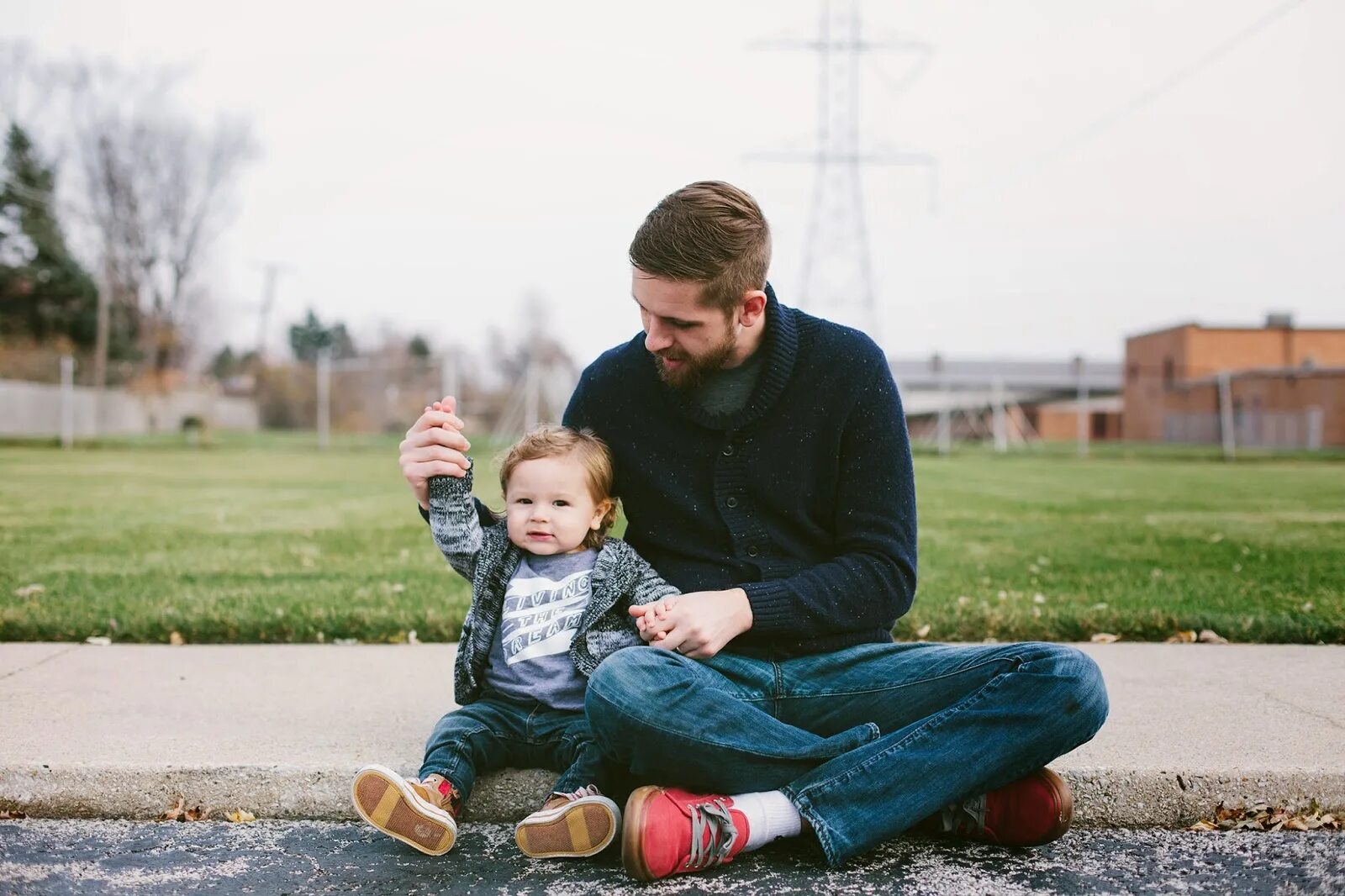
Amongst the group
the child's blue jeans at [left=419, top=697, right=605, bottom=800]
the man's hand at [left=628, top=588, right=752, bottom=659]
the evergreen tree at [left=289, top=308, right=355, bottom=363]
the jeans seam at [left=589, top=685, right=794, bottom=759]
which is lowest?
the child's blue jeans at [left=419, top=697, right=605, bottom=800]

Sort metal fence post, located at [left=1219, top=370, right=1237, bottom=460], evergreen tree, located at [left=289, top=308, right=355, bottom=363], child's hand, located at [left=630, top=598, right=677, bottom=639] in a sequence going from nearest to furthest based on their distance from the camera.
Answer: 1. child's hand, located at [left=630, top=598, right=677, bottom=639]
2. metal fence post, located at [left=1219, top=370, right=1237, bottom=460]
3. evergreen tree, located at [left=289, top=308, right=355, bottom=363]

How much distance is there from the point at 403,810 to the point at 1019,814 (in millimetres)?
1290

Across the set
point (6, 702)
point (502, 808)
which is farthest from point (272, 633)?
point (502, 808)

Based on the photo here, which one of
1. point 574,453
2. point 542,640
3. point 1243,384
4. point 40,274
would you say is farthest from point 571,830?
point 1243,384

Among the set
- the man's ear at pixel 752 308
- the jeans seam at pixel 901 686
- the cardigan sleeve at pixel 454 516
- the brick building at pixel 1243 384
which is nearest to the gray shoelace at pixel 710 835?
the jeans seam at pixel 901 686

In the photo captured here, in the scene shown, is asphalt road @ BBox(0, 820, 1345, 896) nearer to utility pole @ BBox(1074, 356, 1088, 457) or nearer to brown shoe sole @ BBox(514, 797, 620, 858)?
brown shoe sole @ BBox(514, 797, 620, 858)

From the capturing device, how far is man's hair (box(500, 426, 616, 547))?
8.82 ft

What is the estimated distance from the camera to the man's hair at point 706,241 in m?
2.36

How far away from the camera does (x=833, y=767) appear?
7.33ft

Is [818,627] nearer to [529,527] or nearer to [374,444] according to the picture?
[529,527]

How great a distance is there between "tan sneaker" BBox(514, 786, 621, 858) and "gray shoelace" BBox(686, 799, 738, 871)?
186 mm

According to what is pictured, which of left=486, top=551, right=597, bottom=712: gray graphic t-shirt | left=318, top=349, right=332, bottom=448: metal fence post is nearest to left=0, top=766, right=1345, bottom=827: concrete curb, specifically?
left=486, top=551, right=597, bottom=712: gray graphic t-shirt

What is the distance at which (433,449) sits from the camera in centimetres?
255

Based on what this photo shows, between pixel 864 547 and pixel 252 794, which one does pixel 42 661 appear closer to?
pixel 252 794
